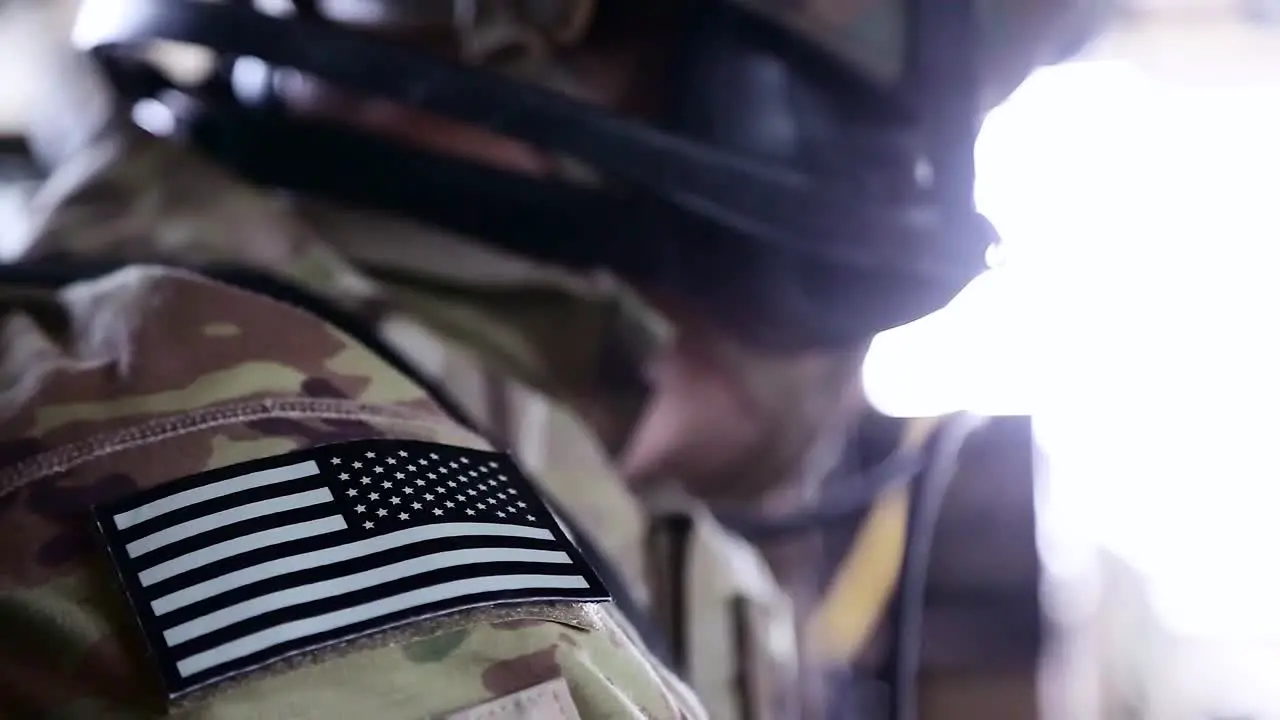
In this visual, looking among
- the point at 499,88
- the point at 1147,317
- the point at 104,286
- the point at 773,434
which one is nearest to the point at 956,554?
the point at 773,434

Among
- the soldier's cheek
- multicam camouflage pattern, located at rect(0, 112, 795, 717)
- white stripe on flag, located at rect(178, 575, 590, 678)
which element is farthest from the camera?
the soldier's cheek

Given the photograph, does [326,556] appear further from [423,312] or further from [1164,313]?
[1164,313]

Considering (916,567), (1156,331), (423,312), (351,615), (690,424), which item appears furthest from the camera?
(1156,331)

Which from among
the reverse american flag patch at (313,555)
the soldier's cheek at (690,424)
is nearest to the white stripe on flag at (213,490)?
the reverse american flag patch at (313,555)

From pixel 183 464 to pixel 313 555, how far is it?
53mm

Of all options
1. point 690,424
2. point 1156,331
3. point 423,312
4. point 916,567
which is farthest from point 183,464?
point 1156,331

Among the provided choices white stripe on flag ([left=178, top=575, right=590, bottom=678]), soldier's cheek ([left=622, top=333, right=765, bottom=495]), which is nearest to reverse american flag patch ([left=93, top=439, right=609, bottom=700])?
white stripe on flag ([left=178, top=575, right=590, bottom=678])

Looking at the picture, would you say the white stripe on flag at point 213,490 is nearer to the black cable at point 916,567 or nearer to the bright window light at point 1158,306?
the black cable at point 916,567

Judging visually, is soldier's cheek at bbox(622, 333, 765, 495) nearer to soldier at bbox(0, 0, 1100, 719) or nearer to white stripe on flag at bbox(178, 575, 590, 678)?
soldier at bbox(0, 0, 1100, 719)

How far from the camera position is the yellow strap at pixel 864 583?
1150 millimetres

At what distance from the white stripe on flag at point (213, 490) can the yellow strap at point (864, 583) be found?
87 cm

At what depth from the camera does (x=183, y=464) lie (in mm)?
328

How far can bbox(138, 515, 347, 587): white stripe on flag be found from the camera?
30 cm

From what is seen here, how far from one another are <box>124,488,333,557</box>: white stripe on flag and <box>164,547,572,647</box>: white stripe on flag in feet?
0.09
